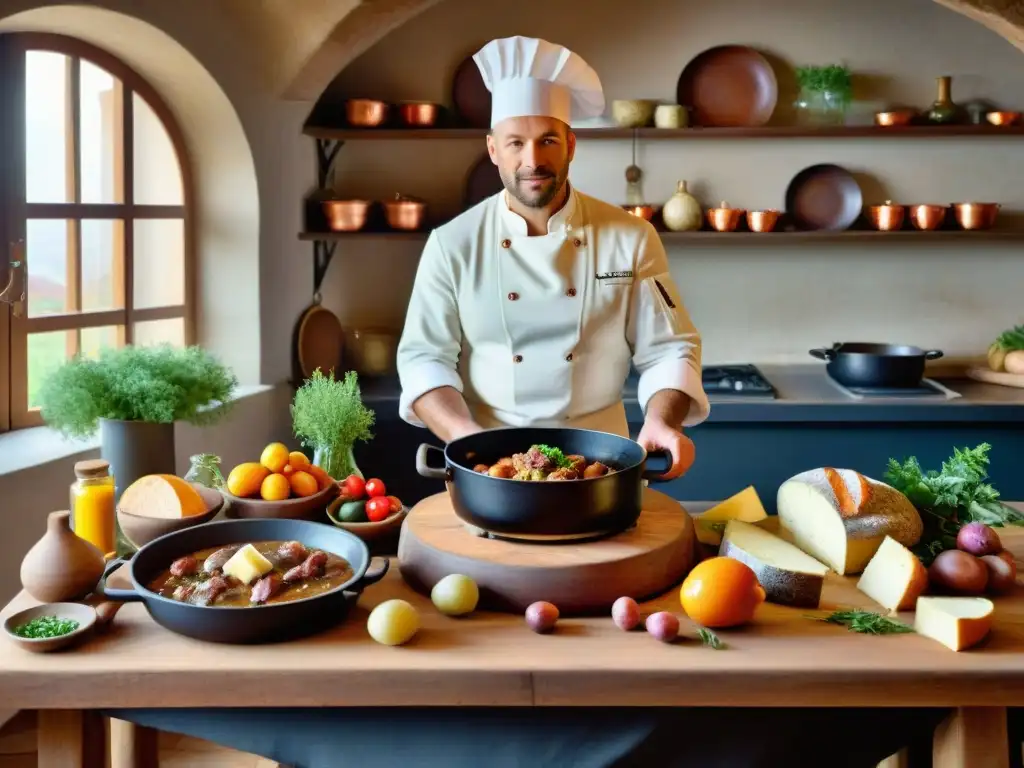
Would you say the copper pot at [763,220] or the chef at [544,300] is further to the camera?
the copper pot at [763,220]

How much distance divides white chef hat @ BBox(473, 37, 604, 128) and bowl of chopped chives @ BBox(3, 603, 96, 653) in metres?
1.29

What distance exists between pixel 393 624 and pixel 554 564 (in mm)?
252

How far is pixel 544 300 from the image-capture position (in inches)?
91.5

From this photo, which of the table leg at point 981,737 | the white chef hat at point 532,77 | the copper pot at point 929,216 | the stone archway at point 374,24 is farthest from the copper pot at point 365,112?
the table leg at point 981,737

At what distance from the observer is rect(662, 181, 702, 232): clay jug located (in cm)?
397

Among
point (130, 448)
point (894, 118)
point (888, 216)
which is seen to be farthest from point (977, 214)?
point (130, 448)

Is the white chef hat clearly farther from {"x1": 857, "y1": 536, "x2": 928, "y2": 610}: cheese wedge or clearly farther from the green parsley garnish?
the green parsley garnish

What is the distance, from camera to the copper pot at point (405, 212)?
13.0 feet

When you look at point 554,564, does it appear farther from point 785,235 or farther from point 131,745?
point 785,235

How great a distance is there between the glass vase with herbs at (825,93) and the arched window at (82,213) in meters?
2.40

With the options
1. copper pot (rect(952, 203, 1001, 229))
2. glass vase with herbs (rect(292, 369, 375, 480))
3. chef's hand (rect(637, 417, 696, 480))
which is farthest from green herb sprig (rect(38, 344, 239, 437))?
copper pot (rect(952, 203, 1001, 229))

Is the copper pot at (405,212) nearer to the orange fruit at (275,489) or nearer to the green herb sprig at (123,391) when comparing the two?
the green herb sprig at (123,391)

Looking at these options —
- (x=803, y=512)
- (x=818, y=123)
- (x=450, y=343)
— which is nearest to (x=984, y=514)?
(x=803, y=512)

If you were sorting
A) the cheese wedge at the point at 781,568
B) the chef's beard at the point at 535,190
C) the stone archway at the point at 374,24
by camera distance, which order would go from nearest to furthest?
the cheese wedge at the point at 781,568 → the chef's beard at the point at 535,190 → the stone archway at the point at 374,24
